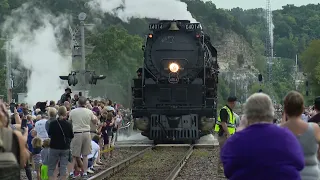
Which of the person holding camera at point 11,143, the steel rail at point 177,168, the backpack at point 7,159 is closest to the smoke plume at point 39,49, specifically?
the steel rail at point 177,168

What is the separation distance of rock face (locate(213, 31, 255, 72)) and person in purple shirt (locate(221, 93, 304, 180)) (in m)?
150

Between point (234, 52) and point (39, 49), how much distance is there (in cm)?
8501

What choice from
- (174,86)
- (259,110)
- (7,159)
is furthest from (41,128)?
(174,86)

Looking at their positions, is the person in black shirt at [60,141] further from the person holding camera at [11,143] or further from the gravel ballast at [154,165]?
the person holding camera at [11,143]

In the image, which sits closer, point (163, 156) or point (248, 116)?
point (248, 116)

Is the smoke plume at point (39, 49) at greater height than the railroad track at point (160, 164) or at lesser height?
greater

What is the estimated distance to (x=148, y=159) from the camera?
74.7 ft

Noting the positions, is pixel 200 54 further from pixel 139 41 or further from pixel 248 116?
pixel 139 41

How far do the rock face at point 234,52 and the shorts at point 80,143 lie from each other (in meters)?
140

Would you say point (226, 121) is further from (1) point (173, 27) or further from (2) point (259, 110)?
(1) point (173, 27)

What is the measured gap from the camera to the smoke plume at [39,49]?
7619 centimetres

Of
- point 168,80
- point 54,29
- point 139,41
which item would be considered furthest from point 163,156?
point 54,29

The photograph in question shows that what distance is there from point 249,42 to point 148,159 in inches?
6111

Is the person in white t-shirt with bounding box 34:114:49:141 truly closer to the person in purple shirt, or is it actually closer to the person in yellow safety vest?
the person in yellow safety vest
